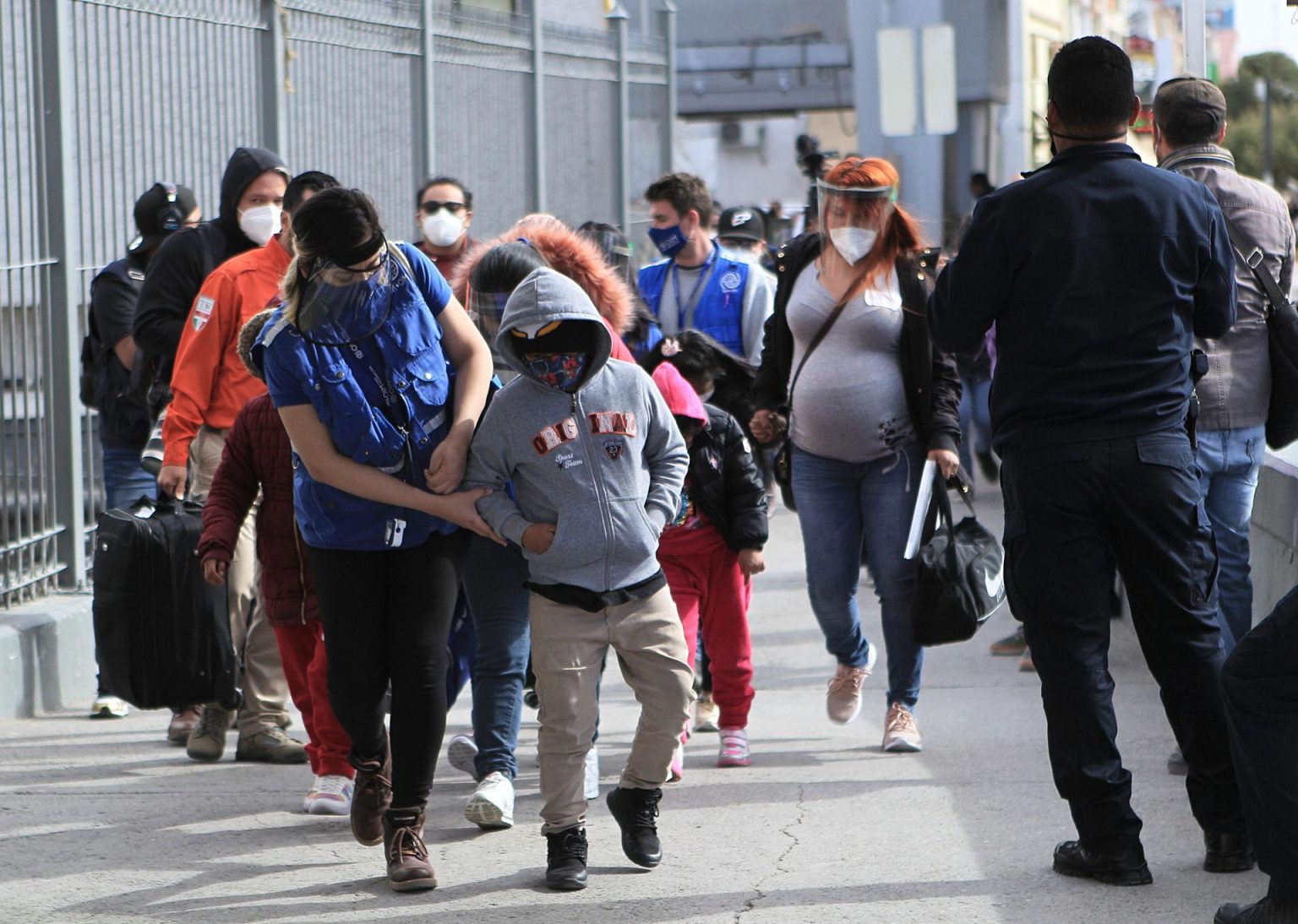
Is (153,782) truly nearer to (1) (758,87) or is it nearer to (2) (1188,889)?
(2) (1188,889)

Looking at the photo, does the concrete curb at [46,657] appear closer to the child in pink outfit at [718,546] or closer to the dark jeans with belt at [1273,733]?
the child in pink outfit at [718,546]

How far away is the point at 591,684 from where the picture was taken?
4.81 metres

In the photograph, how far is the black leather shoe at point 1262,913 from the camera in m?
4.01

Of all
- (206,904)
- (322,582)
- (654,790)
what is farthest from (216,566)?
(654,790)

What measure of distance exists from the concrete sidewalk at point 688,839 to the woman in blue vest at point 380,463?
37 cm

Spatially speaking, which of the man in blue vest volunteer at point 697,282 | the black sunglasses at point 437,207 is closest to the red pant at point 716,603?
the man in blue vest volunteer at point 697,282

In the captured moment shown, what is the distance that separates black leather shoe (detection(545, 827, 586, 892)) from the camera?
4.68 metres

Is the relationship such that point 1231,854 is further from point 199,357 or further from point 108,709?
point 108,709

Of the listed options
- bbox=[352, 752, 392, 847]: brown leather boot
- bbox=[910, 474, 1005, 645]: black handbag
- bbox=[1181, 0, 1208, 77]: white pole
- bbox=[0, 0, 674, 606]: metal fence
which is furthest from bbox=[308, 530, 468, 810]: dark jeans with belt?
bbox=[1181, 0, 1208, 77]: white pole

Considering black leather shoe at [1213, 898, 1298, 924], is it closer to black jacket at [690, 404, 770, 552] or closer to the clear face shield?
black jacket at [690, 404, 770, 552]

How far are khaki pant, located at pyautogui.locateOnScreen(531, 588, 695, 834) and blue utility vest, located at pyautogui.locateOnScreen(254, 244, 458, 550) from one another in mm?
428

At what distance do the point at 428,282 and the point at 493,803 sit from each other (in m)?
1.49

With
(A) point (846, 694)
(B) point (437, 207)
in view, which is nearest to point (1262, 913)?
(A) point (846, 694)

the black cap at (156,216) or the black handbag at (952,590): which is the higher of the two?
the black cap at (156,216)
